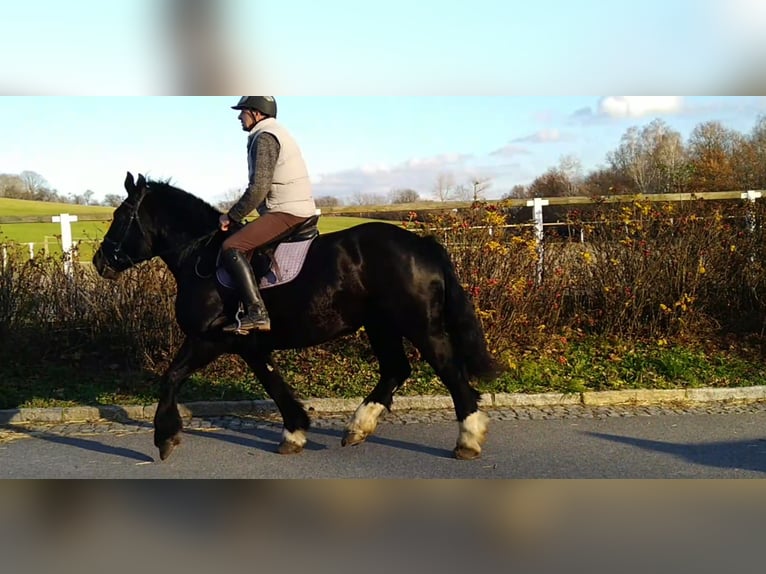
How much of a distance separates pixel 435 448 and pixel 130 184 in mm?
3459

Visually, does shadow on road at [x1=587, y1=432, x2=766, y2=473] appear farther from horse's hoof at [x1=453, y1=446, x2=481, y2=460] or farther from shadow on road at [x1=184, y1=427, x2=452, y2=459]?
shadow on road at [x1=184, y1=427, x2=452, y2=459]

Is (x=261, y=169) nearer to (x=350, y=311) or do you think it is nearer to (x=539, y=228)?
(x=350, y=311)

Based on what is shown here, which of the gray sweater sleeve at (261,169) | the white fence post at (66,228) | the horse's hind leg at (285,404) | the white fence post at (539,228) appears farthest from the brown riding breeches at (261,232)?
the white fence post at (66,228)

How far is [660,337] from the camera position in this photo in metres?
9.12

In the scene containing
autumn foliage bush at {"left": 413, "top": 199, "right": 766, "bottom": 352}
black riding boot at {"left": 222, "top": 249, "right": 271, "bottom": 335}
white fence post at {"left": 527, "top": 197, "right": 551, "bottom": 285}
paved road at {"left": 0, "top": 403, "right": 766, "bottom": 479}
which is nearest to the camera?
paved road at {"left": 0, "top": 403, "right": 766, "bottom": 479}

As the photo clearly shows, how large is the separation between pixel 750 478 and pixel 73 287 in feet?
25.6

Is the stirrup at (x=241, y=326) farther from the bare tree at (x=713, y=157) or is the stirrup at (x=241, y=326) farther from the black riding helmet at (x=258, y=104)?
the bare tree at (x=713, y=157)

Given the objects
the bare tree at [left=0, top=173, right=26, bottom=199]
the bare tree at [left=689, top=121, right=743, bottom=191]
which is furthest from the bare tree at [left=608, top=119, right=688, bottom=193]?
the bare tree at [left=0, top=173, right=26, bottom=199]

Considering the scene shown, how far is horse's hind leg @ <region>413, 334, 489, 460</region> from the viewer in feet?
18.2

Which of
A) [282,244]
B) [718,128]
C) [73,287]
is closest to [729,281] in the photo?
[282,244]

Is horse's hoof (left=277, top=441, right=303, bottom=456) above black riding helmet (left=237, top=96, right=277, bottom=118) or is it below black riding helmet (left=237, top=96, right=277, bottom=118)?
below

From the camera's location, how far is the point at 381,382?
244 inches

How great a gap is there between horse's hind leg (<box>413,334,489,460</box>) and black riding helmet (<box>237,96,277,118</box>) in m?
2.19

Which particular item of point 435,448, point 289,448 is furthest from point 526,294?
point 289,448
